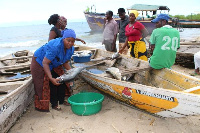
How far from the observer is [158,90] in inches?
109

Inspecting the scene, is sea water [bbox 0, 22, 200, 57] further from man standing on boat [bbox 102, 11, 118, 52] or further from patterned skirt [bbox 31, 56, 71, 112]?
patterned skirt [bbox 31, 56, 71, 112]

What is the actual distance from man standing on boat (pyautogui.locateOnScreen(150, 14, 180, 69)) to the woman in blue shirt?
1.60 meters

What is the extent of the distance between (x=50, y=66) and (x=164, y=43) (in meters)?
2.15

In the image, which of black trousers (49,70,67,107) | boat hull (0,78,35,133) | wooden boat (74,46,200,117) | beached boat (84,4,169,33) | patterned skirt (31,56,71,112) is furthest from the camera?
beached boat (84,4,169,33)

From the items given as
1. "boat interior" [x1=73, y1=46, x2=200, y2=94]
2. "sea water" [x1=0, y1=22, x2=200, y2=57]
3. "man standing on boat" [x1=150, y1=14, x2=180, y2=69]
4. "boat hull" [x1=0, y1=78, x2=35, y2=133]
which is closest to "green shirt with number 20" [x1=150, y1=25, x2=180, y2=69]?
"man standing on boat" [x1=150, y1=14, x2=180, y2=69]

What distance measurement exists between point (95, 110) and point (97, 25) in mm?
26685

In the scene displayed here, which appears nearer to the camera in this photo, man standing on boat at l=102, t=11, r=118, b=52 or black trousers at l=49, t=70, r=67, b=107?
black trousers at l=49, t=70, r=67, b=107

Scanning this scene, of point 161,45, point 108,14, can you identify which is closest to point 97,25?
point 108,14

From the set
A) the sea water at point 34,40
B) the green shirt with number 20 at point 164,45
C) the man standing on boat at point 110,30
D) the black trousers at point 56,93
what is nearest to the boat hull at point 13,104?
the black trousers at point 56,93

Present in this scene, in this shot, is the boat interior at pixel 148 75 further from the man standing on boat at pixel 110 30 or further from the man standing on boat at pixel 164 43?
the man standing on boat at pixel 110 30

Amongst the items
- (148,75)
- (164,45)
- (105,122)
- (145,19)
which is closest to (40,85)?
(105,122)

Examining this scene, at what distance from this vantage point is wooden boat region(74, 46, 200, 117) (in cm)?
254

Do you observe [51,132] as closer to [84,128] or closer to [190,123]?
[84,128]

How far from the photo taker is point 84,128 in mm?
3154
